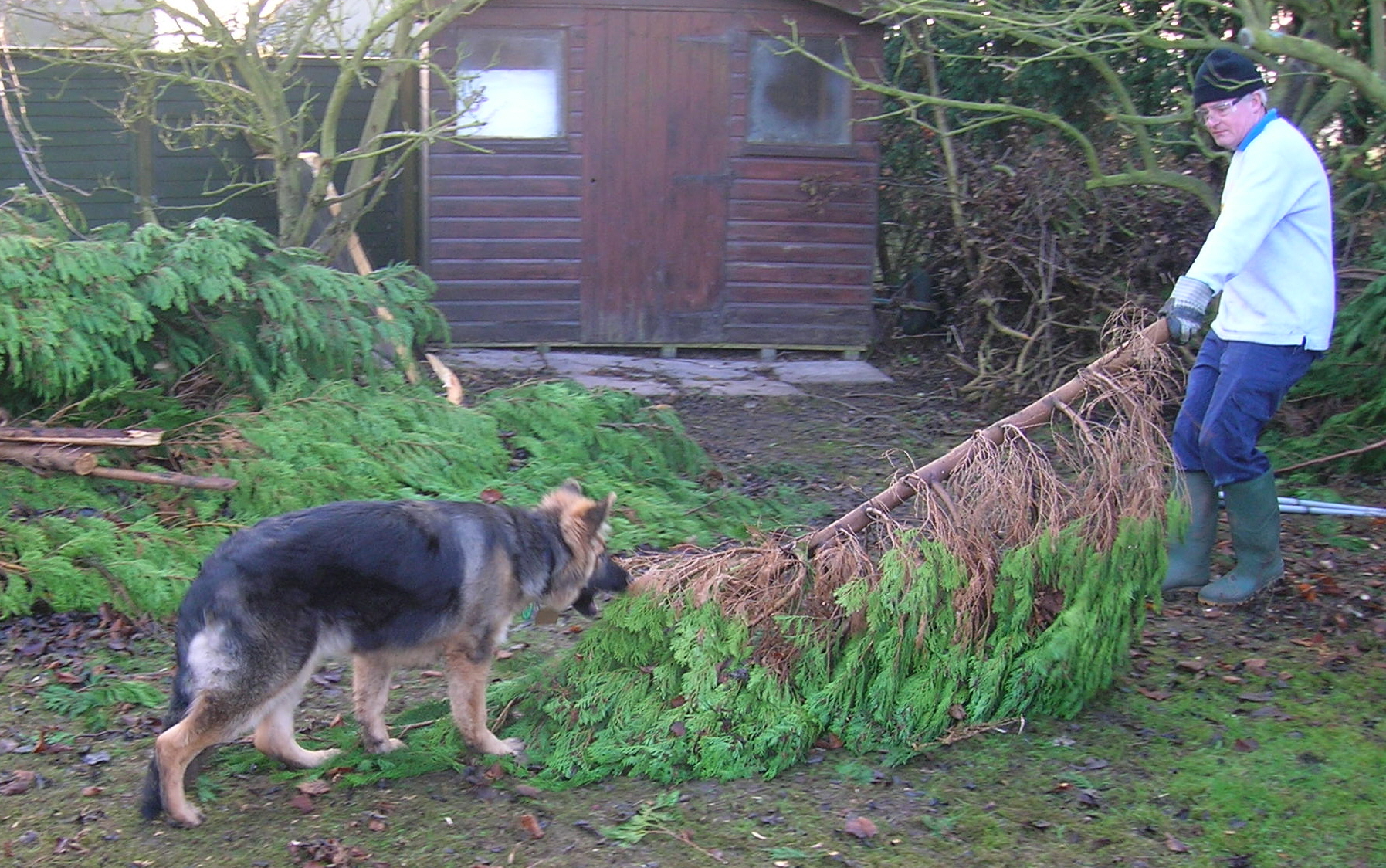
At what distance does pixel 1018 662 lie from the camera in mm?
4348

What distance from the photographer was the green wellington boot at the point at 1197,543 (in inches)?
209

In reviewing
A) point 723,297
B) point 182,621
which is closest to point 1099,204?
point 723,297

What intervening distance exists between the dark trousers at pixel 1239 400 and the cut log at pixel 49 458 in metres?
5.13

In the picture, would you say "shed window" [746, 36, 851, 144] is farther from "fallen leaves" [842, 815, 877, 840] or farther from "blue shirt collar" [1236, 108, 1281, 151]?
"fallen leaves" [842, 815, 877, 840]

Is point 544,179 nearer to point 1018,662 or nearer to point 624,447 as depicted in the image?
point 624,447

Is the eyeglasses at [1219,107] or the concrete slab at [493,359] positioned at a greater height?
the eyeglasses at [1219,107]

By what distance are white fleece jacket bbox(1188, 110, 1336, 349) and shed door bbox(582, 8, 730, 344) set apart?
22.3 feet

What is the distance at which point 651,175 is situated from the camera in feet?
36.9

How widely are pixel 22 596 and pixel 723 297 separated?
7269 mm

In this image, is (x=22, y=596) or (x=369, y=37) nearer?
(x=22, y=596)

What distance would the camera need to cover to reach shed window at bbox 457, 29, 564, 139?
11031mm

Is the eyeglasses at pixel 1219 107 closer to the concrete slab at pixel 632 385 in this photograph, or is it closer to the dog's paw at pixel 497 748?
the dog's paw at pixel 497 748

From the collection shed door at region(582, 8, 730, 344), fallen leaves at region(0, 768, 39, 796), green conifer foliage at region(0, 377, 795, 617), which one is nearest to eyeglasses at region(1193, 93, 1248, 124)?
green conifer foliage at region(0, 377, 795, 617)

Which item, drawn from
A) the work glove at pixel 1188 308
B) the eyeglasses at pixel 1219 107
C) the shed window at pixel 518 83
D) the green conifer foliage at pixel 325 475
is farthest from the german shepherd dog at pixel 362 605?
the shed window at pixel 518 83
